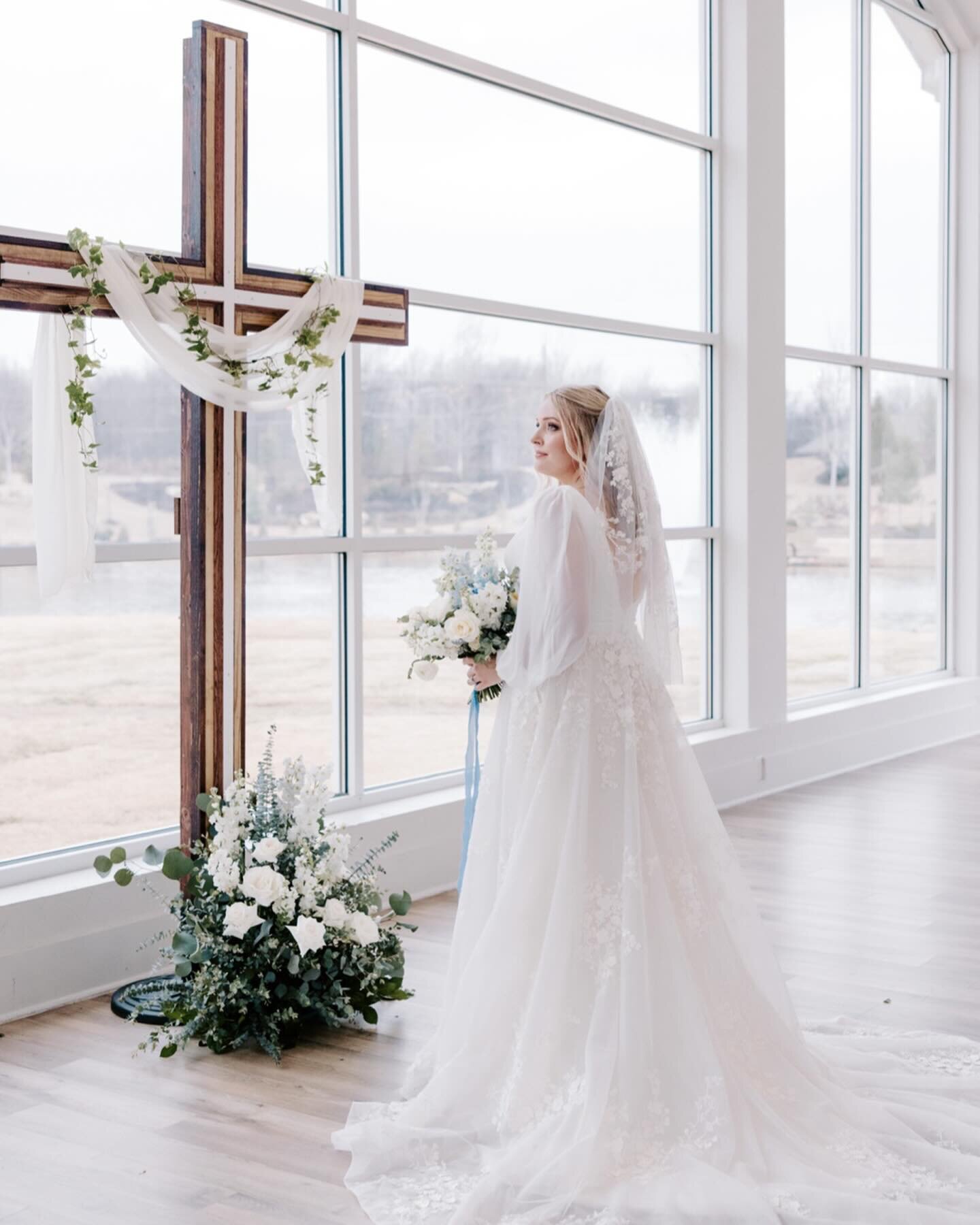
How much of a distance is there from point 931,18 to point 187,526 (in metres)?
7.29

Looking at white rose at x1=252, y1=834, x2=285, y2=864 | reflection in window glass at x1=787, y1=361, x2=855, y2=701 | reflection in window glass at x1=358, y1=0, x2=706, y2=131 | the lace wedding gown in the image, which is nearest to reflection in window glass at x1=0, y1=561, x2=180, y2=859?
white rose at x1=252, y1=834, x2=285, y2=864

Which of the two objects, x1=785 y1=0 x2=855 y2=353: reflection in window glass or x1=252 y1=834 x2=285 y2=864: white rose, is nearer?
x1=252 y1=834 x2=285 y2=864: white rose

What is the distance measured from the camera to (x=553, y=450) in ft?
11.5

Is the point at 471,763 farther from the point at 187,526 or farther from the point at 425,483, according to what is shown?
the point at 425,483

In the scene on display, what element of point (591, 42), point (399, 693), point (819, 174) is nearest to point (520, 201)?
point (591, 42)

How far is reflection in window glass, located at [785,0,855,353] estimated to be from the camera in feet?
26.7

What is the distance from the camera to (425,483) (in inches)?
232

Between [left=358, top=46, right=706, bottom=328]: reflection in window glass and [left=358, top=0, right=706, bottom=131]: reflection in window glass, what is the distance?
14 centimetres

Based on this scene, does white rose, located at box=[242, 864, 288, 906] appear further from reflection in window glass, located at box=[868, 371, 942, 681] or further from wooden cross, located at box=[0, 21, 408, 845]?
reflection in window glass, located at box=[868, 371, 942, 681]

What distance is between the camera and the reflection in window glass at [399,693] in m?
5.63

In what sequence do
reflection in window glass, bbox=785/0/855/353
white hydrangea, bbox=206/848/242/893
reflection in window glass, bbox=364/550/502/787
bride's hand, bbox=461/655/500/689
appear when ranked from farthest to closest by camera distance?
reflection in window glass, bbox=785/0/855/353
reflection in window glass, bbox=364/550/502/787
white hydrangea, bbox=206/848/242/893
bride's hand, bbox=461/655/500/689

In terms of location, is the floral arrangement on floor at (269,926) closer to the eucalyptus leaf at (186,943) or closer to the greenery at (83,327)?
the eucalyptus leaf at (186,943)

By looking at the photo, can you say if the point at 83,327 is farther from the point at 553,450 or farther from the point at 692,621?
the point at 692,621

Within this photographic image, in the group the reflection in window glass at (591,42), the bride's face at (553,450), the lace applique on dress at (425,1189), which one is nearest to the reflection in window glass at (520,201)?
the reflection in window glass at (591,42)
